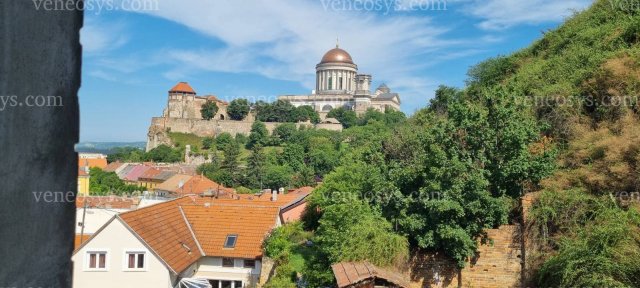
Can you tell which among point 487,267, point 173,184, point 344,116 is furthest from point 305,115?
point 487,267

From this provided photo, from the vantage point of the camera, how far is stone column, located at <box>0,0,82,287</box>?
1340mm

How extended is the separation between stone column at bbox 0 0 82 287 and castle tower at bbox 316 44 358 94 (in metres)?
120

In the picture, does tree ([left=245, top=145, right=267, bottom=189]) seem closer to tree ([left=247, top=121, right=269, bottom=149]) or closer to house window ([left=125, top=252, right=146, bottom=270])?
tree ([left=247, top=121, right=269, bottom=149])

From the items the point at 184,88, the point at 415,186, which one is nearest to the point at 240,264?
the point at 415,186

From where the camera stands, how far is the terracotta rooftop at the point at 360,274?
33.4 feet

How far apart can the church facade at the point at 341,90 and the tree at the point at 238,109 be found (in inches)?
695

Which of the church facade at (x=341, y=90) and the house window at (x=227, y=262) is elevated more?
the church facade at (x=341, y=90)

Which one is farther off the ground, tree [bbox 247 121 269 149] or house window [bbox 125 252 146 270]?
tree [bbox 247 121 269 149]

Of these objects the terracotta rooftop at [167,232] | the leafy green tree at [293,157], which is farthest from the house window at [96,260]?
the leafy green tree at [293,157]

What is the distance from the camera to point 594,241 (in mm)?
8539

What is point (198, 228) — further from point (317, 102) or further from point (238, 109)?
point (317, 102)

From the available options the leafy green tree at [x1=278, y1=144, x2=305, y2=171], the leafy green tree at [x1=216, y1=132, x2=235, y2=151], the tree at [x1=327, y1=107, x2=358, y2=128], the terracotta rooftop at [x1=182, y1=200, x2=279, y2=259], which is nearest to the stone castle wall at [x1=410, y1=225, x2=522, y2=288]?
the terracotta rooftop at [x1=182, y1=200, x2=279, y2=259]

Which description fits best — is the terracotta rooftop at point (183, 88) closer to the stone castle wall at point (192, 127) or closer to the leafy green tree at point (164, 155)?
the stone castle wall at point (192, 127)

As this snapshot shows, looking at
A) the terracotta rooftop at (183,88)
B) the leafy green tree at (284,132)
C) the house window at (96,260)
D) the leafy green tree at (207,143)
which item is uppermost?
the terracotta rooftop at (183,88)
